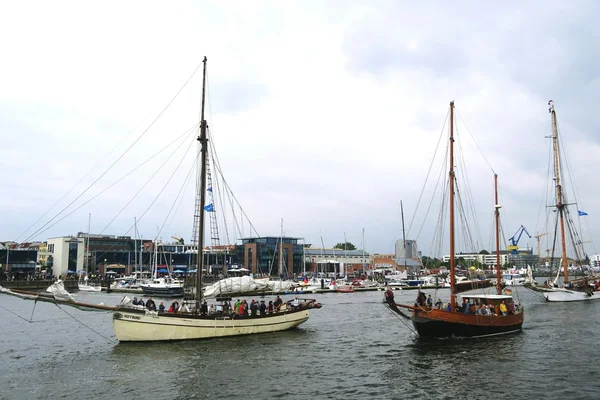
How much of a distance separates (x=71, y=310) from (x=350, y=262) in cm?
14857

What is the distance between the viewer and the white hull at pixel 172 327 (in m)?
32.8

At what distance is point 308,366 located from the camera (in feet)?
89.3

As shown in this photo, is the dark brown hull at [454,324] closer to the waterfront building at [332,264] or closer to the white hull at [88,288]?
the white hull at [88,288]

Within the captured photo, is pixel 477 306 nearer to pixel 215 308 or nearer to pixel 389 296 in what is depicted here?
pixel 389 296

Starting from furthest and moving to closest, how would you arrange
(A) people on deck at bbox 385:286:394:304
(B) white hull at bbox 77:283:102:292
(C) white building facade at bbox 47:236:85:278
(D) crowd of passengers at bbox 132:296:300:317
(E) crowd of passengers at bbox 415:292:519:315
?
1. (C) white building facade at bbox 47:236:85:278
2. (B) white hull at bbox 77:283:102:292
3. (D) crowd of passengers at bbox 132:296:300:317
4. (E) crowd of passengers at bbox 415:292:519:315
5. (A) people on deck at bbox 385:286:394:304

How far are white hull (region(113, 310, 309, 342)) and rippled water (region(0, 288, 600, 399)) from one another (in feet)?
2.68

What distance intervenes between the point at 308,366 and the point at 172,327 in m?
11.9

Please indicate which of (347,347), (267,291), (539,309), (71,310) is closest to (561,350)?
(347,347)

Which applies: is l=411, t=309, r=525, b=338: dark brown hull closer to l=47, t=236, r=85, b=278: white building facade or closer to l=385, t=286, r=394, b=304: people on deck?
l=385, t=286, r=394, b=304: people on deck

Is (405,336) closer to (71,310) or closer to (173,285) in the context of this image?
(71,310)

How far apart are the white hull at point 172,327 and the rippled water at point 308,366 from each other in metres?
0.82

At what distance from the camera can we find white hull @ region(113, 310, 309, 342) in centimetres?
3278

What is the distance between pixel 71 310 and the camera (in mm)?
59344

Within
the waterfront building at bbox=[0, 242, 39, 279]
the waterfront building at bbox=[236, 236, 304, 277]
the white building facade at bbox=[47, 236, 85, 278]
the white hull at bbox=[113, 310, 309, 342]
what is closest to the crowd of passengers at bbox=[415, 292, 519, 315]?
the white hull at bbox=[113, 310, 309, 342]
